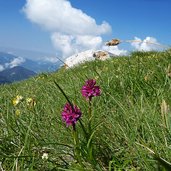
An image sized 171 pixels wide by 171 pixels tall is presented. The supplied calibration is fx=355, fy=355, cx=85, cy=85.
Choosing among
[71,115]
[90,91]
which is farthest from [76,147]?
[90,91]

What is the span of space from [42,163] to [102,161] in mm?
516

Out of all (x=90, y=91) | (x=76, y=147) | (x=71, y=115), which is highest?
(x=90, y=91)

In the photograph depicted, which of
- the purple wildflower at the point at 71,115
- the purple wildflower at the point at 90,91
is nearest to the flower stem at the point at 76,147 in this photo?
the purple wildflower at the point at 71,115

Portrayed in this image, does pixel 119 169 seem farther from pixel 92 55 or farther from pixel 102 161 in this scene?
pixel 92 55

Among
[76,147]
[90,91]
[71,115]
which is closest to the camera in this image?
[71,115]

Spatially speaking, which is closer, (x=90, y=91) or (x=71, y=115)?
(x=71, y=115)

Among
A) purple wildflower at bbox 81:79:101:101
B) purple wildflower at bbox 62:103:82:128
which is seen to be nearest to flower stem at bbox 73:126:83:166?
purple wildflower at bbox 62:103:82:128

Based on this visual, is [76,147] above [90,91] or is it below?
below

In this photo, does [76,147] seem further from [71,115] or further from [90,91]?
[90,91]

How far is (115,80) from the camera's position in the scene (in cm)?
A: 594

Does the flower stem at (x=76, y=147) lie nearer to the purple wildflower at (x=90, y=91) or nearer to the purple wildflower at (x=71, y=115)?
the purple wildflower at (x=71, y=115)

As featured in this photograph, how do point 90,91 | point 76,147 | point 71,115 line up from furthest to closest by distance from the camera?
point 90,91 → point 76,147 → point 71,115

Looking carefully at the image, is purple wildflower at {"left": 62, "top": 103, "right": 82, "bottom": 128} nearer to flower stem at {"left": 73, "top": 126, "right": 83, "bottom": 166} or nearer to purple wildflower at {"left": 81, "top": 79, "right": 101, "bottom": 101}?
flower stem at {"left": 73, "top": 126, "right": 83, "bottom": 166}

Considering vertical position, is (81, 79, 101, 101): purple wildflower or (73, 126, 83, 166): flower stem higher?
(81, 79, 101, 101): purple wildflower
